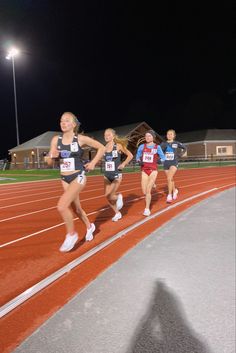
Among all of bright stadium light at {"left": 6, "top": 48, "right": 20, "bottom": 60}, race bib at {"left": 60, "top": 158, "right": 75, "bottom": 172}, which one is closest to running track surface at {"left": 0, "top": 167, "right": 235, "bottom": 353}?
race bib at {"left": 60, "top": 158, "right": 75, "bottom": 172}

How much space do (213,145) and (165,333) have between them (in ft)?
180

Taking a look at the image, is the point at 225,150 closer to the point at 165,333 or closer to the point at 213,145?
the point at 213,145

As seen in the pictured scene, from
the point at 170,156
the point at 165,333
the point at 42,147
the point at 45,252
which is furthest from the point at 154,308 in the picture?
the point at 42,147

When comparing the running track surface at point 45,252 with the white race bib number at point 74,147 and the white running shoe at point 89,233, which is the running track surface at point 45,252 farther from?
the white race bib number at point 74,147

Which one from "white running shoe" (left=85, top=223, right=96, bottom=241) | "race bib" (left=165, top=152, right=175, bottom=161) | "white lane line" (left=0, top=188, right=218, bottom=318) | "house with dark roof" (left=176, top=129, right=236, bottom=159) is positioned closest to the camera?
"white lane line" (left=0, top=188, right=218, bottom=318)

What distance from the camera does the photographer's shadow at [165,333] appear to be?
112 inches

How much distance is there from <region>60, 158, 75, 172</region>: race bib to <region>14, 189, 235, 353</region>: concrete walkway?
1515 mm

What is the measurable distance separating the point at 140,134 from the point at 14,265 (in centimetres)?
4436

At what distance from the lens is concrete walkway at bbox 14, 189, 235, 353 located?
294 cm

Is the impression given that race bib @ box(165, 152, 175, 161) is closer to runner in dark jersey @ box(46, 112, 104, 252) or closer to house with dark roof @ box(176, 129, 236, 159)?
runner in dark jersey @ box(46, 112, 104, 252)

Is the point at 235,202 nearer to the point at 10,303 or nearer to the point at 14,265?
the point at 14,265

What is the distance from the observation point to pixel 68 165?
535cm

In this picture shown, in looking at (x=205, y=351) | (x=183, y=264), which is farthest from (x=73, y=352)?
(x=183, y=264)

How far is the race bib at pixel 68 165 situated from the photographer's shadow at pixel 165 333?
2.35m
